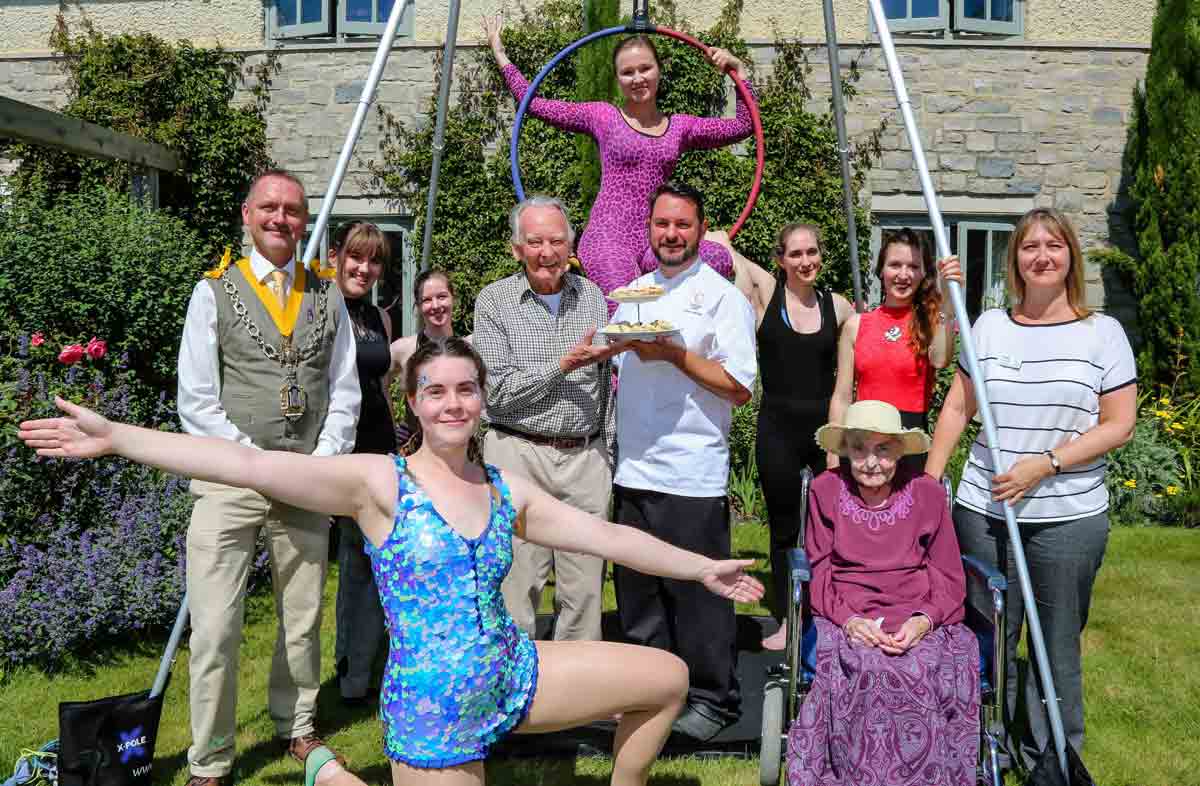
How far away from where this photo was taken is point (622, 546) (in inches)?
93.3

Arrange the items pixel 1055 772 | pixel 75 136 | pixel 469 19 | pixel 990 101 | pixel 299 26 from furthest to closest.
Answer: pixel 299 26
pixel 469 19
pixel 990 101
pixel 75 136
pixel 1055 772

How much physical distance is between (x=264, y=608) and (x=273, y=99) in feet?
17.7

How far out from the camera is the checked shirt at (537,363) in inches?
127

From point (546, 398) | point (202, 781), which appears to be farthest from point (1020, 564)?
point (202, 781)

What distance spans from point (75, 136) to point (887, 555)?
6.57 metres

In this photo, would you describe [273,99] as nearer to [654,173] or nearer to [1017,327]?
[654,173]

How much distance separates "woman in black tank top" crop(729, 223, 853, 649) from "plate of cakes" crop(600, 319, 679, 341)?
103 centimetres

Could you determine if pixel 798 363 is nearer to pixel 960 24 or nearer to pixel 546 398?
pixel 546 398

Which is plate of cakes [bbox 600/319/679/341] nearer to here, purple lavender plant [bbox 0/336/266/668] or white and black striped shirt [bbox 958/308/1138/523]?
white and black striped shirt [bbox 958/308/1138/523]

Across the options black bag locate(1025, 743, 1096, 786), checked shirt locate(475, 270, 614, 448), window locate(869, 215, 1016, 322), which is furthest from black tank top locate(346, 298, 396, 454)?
window locate(869, 215, 1016, 322)

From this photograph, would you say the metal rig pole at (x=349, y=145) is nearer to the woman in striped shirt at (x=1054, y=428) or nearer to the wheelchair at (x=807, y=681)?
the wheelchair at (x=807, y=681)

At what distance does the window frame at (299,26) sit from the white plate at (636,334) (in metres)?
7.01

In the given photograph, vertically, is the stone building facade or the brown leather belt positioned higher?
the stone building facade

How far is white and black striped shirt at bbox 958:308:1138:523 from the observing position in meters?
2.94
